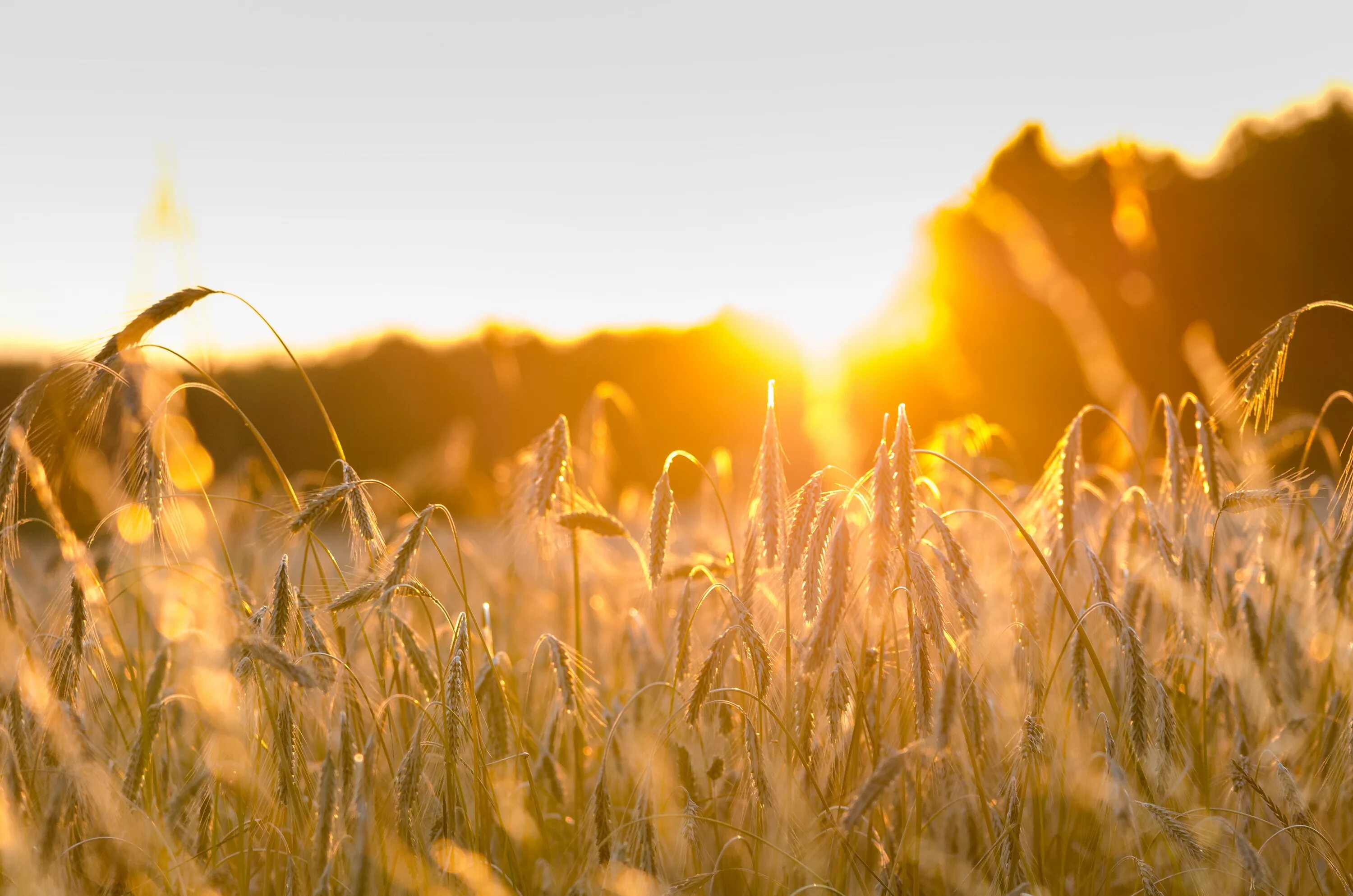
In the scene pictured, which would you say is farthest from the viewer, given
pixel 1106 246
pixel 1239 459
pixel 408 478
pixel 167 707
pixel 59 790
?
pixel 1106 246

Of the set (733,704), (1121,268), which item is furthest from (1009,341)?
(733,704)

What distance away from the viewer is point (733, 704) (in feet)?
5.27

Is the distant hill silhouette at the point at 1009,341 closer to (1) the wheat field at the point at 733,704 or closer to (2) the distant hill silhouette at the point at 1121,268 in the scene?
(2) the distant hill silhouette at the point at 1121,268

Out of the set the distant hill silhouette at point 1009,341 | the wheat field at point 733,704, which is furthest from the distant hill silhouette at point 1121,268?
the wheat field at point 733,704

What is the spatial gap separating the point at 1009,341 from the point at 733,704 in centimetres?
1275

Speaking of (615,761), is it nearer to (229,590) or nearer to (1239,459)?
(229,590)

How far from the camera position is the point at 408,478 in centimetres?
572

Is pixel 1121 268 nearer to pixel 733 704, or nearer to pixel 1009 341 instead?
pixel 1009 341

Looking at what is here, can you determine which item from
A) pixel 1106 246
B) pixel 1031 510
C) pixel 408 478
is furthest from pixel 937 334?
pixel 1031 510

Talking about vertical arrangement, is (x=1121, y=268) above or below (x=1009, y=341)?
above

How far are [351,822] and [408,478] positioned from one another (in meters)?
4.57

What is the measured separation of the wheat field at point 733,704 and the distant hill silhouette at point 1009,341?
8722mm

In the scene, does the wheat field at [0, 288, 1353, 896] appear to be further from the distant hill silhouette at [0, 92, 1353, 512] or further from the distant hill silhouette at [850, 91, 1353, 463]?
the distant hill silhouette at [850, 91, 1353, 463]

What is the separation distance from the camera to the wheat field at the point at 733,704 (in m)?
1.49
